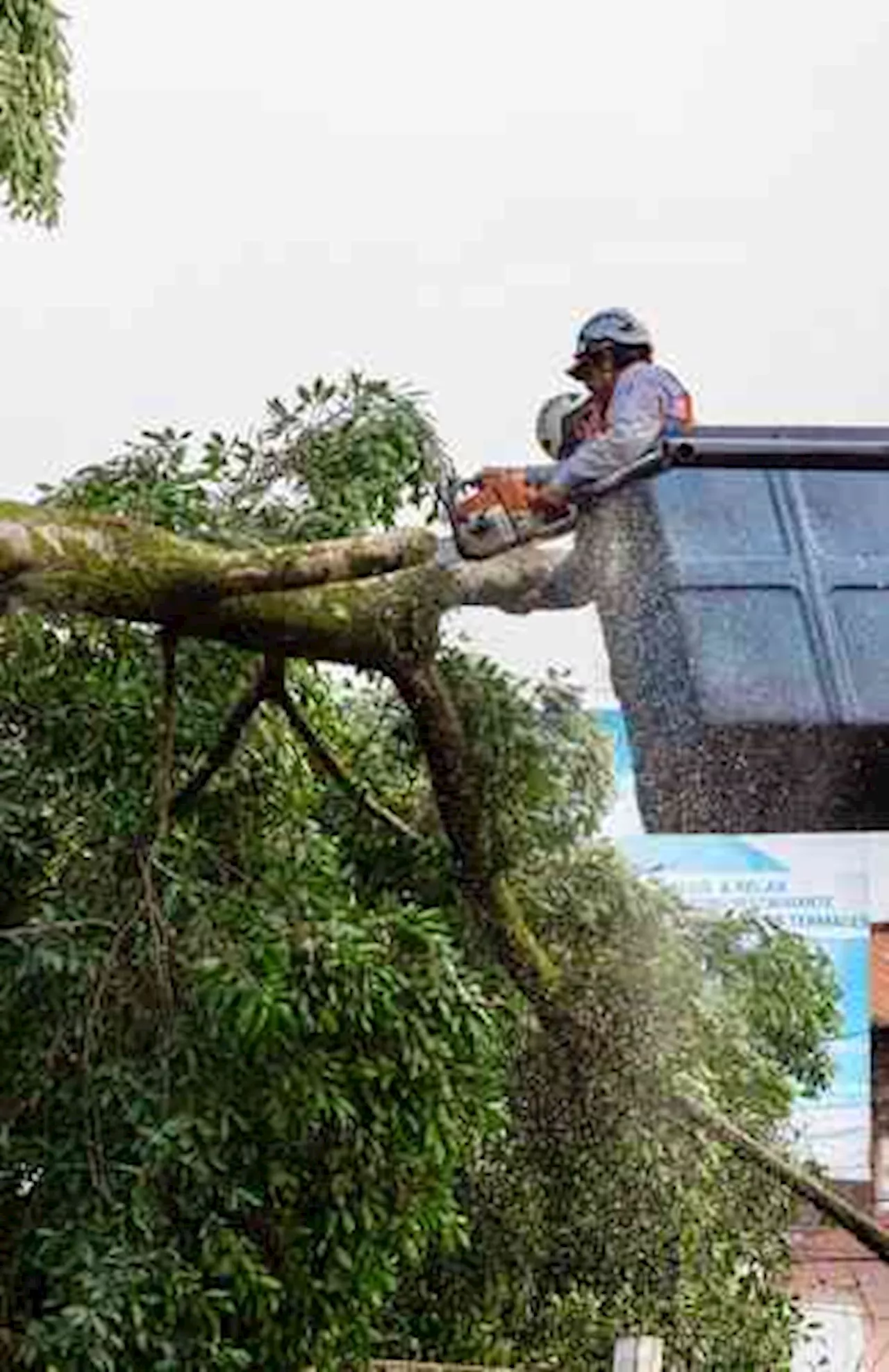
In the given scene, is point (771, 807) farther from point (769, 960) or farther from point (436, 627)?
point (769, 960)

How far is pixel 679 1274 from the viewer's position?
34.3ft

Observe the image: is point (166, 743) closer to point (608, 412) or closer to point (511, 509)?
point (511, 509)

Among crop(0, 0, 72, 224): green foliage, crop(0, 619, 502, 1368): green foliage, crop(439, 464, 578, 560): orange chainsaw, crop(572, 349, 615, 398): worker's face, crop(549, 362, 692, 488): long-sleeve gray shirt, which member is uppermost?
crop(0, 0, 72, 224): green foliage

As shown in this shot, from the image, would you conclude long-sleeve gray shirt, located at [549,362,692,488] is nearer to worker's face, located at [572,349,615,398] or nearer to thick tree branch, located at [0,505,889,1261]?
worker's face, located at [572,349,615,398]

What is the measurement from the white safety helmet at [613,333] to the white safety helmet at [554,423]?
13cm

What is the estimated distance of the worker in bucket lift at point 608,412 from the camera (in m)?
8.09

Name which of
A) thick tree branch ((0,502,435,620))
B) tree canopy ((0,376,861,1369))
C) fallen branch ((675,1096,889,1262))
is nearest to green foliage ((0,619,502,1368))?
tree canopy ((0,376,861,1369))

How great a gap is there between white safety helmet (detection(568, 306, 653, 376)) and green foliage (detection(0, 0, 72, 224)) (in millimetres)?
1579

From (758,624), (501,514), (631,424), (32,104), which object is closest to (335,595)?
(501,514)

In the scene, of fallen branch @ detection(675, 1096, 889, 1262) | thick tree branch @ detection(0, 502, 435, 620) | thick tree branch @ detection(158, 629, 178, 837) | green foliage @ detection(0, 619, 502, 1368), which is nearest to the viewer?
thick tree branch @ detection(0, 502, 435, 620)

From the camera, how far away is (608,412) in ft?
27.2

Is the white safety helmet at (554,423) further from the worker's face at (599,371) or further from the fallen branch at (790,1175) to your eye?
the fallen branch at (790,1175)

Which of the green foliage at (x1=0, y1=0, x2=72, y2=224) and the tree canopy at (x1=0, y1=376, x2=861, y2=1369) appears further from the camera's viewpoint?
the green foliage at (x1=0, y1=0, x2=72, y2=224)

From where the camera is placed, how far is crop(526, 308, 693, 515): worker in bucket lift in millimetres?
8086
